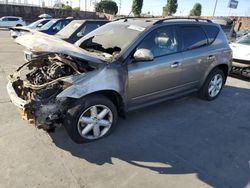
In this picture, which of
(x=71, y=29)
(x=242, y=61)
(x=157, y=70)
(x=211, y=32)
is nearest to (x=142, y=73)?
(x=157, y=70)

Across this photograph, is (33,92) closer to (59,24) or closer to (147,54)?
(147,54)

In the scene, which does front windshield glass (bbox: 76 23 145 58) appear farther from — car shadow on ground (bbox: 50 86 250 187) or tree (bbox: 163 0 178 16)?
tree (bbox: 163 0 178 16)

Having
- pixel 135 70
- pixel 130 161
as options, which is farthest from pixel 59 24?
pixel 130 161

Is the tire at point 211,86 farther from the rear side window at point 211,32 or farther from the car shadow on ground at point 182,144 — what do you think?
the rear side window at point 211,32

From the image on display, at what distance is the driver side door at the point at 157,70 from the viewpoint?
390 cm

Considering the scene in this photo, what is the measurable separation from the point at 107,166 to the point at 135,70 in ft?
4.87

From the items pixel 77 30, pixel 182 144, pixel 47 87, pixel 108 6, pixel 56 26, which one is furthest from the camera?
pixel 108 6

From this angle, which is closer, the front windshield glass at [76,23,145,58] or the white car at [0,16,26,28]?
the front windshield glass at [76,23,145,58]

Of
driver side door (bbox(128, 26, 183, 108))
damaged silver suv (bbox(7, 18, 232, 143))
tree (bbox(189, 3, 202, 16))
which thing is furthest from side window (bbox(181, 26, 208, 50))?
tree (bbox(189, 3, 202, 16))

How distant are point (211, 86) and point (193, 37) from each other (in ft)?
4.43

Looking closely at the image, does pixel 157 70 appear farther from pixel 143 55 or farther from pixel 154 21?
pixel 154 21

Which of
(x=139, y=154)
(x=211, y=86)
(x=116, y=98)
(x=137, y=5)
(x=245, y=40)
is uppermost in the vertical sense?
(x=137, y=5)

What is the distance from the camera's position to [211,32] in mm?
5328

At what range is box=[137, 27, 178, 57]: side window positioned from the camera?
159 inches
